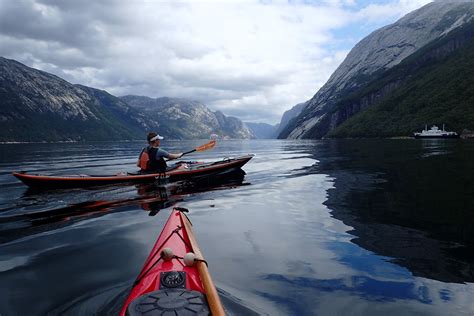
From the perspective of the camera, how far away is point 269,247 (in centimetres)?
966

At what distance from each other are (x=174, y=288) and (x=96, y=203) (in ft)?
38.6

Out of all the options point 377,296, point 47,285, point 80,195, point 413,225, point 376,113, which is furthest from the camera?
point 376,113

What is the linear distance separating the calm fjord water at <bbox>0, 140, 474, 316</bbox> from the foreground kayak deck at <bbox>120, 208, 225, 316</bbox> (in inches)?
45.6

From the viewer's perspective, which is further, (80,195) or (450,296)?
(80,195)

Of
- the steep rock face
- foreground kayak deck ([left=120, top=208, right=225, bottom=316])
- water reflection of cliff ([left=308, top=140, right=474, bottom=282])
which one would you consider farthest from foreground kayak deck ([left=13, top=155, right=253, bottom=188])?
the steep rock face

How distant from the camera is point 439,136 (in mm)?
108812

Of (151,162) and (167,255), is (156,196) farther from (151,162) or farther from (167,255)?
(167,255)

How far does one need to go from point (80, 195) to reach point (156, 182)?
4.09 m

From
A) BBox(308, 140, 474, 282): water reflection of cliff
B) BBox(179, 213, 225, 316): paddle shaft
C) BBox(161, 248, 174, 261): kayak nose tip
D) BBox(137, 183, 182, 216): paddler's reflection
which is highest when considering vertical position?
BBox(161, 248, 174, 261): kayak nose tip

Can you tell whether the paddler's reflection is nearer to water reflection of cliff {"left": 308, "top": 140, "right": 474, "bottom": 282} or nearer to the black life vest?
the black life vest

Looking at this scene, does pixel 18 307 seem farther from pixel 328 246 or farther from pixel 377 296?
pixel 328 246

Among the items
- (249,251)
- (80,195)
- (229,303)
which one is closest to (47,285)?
(229,303)

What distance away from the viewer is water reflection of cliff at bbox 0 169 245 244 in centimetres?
1157

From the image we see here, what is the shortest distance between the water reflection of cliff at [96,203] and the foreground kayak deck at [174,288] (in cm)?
695
